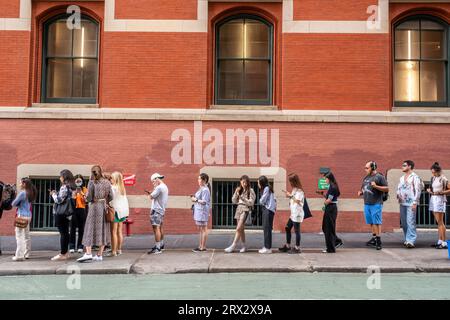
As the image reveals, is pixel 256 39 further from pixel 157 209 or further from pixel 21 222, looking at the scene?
pixel 21 222

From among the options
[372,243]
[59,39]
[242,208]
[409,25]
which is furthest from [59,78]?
[409,25]

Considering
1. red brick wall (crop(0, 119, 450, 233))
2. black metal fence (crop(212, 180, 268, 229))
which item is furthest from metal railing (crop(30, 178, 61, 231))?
black metal fence (crop(212, 180, 268, 229))

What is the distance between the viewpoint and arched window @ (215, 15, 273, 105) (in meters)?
15.0

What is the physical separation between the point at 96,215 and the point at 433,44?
10917 mm

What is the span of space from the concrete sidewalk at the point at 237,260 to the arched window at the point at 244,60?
4482mm

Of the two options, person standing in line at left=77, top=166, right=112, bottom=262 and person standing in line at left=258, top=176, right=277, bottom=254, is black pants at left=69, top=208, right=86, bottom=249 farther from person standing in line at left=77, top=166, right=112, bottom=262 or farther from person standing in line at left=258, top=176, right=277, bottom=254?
person standing in line at left=258, top=176, right=277, bottom=254

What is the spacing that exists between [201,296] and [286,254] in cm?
412

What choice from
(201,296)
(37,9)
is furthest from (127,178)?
(201,296)

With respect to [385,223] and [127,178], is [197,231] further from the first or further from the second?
[385,223]

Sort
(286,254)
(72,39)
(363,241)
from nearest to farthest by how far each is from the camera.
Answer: (286,254), (363,241), (72,39)

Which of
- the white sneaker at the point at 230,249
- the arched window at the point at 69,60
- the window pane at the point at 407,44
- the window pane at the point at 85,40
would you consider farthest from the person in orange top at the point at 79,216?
the window pane at the point at 407,44

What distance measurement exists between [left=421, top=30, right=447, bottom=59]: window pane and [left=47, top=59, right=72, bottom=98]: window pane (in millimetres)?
10575

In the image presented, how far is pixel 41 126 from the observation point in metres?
14.4

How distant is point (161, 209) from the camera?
37.8ft
